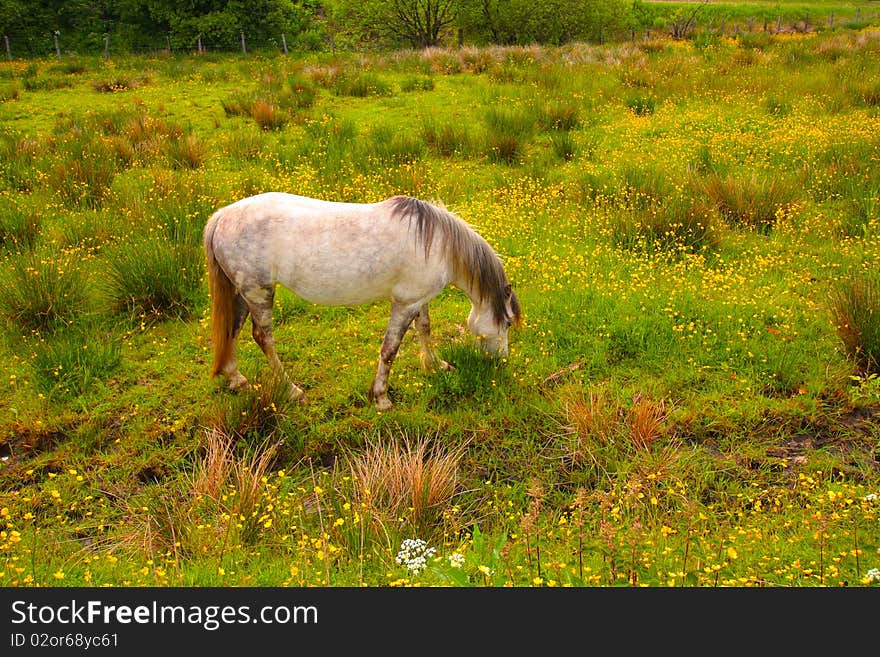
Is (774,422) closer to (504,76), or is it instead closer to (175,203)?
(175,203)

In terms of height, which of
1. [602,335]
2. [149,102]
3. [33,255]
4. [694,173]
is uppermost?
[149,102]

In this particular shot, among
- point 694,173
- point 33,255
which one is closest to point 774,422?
point 694,173

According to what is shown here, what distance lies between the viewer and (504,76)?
612 inches

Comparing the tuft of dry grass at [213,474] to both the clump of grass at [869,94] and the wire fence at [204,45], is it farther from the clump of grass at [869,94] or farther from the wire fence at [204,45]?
the wire fence at [204,45]

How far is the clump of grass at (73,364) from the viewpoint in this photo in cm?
502

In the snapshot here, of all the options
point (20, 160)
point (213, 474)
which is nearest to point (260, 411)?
point (213, 474)

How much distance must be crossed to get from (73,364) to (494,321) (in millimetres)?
3670

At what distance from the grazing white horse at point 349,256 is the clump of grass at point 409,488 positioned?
3.75 ft

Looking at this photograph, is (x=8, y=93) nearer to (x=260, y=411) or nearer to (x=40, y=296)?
(x=40, y=296)

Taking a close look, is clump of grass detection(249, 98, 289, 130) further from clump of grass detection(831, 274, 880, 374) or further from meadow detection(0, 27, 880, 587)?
clump of grass detection(831, 274, 880, 374)

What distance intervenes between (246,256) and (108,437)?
1831 mm

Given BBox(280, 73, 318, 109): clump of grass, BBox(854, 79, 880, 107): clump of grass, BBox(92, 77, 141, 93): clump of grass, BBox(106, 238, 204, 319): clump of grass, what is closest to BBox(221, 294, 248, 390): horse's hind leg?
BBox(106, 238, 204, 319): clump of grass

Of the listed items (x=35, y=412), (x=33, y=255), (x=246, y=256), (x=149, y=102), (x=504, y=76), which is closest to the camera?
(x=246, y=256)

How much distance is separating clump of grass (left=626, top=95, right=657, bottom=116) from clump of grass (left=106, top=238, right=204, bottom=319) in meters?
9.60
